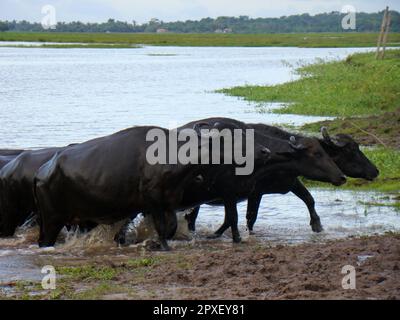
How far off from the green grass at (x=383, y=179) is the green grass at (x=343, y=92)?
8086 mm

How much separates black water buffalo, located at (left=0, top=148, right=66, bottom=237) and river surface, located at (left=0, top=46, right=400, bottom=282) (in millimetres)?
217

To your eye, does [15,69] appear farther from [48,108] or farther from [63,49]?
[63,49]

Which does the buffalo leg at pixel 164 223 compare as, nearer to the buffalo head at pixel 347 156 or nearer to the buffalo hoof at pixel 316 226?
the buffalo hoof at pixel 316 226

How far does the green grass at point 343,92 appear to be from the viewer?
24531mm

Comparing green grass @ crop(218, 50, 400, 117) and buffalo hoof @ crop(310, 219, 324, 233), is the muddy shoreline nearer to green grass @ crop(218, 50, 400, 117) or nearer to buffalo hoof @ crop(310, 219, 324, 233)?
buffalo hoof @ crop(310, 219, 324, 233)

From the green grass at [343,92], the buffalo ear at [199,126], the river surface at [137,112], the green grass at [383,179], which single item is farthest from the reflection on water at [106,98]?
the buffalo ear at [199,126]

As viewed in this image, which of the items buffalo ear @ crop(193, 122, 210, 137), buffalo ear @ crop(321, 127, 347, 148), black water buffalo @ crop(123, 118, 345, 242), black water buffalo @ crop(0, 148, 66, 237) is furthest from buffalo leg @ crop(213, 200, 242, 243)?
black water buffalo @ crop(0, 148, 66, 237)

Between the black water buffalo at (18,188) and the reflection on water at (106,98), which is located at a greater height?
the black water buffalo at (18,188)

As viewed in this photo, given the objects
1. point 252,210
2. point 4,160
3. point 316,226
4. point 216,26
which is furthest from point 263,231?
point 216,26

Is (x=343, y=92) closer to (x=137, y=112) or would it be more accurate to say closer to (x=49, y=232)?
(x=137, y=112)

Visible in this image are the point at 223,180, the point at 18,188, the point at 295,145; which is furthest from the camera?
the point at 18,188

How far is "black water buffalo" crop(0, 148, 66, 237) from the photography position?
10.9 meters

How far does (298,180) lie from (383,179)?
2866mm

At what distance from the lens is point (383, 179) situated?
13.9 metres
